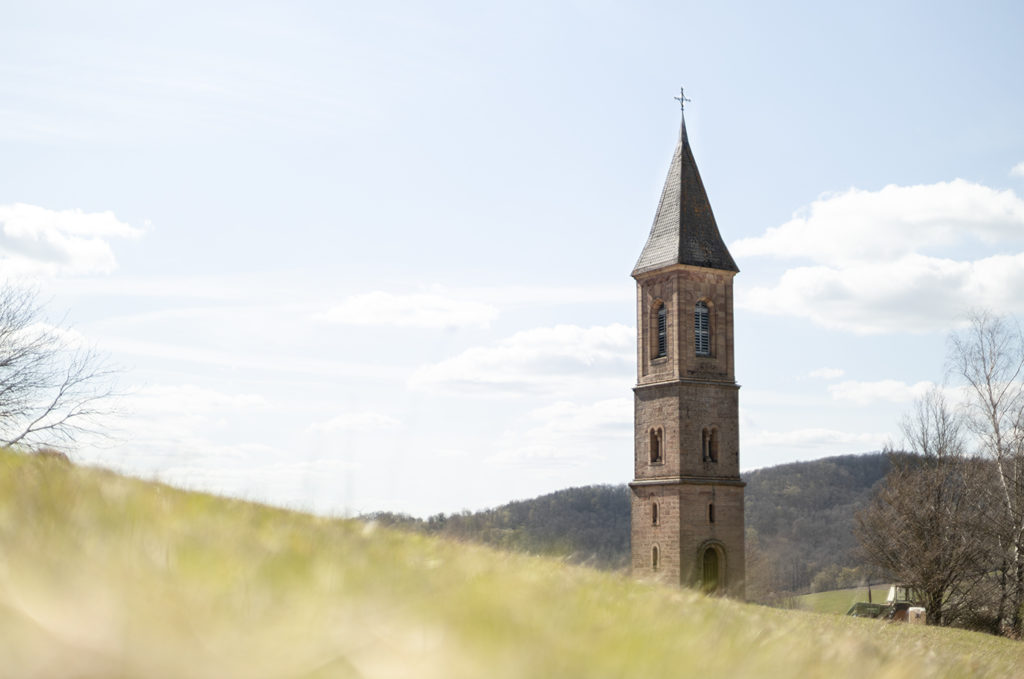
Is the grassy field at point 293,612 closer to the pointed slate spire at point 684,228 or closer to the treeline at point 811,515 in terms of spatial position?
the pointed slate spire at point 684,228

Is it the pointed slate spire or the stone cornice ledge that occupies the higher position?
the pointed slate spire

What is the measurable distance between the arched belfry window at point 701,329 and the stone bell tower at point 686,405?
5 centimetres

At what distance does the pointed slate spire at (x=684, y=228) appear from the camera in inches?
1738

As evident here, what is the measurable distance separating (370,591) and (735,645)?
2.21 metres

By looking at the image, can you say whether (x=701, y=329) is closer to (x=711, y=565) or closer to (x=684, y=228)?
(x=684, y=228)

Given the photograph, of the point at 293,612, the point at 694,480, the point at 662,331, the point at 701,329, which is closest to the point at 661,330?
the point at 662,331

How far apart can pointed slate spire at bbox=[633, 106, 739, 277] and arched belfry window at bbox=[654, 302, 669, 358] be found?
212cm

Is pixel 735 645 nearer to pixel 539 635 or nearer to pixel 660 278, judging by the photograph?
pixel 539 635

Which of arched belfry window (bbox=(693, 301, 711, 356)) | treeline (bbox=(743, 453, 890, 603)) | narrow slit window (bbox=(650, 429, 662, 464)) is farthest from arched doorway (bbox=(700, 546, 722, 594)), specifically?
treeline (bbox=(743, 453, 890, 603))

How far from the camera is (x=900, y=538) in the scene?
130 ft

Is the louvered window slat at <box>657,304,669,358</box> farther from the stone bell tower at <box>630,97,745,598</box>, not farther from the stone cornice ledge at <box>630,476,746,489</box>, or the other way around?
the stone cornice ledge at <box>630,476,746,489</box>

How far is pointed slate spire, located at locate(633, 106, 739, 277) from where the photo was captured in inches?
1738

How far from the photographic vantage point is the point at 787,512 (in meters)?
106

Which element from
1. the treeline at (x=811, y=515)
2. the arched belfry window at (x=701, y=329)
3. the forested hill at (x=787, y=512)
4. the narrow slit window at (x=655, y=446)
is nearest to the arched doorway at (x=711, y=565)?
the narrow slit window at (x=655, y=446)
